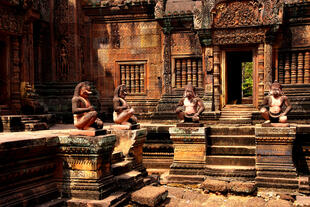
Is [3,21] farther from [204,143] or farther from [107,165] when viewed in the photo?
[204,143]

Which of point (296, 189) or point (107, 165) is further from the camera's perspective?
point (296, 189)

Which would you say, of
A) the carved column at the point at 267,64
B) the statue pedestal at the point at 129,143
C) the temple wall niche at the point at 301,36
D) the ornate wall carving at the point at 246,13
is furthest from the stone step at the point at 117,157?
the temple wall niche at the point at 301,36

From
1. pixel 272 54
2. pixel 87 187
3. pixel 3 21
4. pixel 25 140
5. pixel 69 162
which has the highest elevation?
pixel 3 21

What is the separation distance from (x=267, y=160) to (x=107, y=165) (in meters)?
3.76

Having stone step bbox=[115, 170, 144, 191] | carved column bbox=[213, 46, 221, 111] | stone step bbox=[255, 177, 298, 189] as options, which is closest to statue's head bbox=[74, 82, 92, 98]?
stone step bbox=[115, 170, 144, 191]

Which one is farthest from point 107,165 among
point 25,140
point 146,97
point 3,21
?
point 146,97

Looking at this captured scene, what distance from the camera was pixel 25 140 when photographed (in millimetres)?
5039

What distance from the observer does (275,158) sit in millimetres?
7434

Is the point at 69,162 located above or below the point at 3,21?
below

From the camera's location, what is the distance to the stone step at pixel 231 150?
7.99 metres

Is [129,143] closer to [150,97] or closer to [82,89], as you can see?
[82,89]

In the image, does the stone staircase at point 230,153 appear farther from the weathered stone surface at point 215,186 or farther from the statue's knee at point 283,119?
the statue's knee at point 283,119

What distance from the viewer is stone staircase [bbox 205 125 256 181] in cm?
761

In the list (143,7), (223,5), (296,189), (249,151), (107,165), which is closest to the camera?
(107,165)
